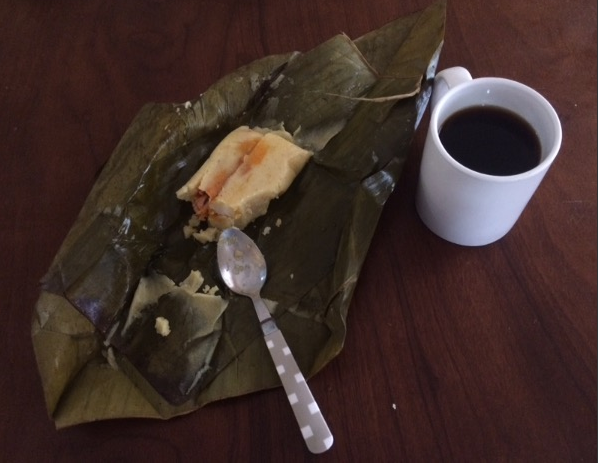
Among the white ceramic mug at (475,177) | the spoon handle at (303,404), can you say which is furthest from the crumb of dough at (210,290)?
the white ceramic mug at (475,177)

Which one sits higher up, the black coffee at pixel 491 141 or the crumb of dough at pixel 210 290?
the black coffee at pixel 491 141

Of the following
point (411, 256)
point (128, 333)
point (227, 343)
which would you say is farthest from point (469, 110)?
point (128, 333)

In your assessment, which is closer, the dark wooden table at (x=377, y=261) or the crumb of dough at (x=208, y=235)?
the dark wooden table at (x=377, y=261)

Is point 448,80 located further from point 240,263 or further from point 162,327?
point 162,327

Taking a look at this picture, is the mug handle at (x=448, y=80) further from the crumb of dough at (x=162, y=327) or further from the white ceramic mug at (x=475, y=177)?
the crumb of dough at (x=162, y=327)

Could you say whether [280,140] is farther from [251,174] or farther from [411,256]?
[411,256]

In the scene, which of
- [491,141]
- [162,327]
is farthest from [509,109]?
[162,327]

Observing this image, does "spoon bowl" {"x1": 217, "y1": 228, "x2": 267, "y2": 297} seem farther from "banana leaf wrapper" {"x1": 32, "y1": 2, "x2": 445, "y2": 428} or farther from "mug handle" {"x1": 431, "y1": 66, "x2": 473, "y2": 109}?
"mug handle" {"x1": 431, "y1": 66, "x2": 473, "y2": 109}
